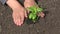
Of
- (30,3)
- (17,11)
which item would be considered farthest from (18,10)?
(30,3)

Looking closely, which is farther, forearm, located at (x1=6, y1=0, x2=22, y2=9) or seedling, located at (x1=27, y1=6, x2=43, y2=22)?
forearm, located at (x1=6, y1=0, x2=22, y2=9)

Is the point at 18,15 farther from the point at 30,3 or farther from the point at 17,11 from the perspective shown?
the point at 30,3

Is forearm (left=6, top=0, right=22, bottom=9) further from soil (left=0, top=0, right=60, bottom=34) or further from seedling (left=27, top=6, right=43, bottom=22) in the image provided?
seedling (left=27, top=6, right=43, bottom=22)

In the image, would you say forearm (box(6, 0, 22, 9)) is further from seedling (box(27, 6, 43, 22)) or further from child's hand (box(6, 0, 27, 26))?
seedling (box(27, 6, 43, 22))

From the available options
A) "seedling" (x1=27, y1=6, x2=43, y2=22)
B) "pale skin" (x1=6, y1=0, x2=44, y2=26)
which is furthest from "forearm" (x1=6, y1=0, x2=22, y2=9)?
"seedling" (x1=27, y1=6, x2=43, y2=22)

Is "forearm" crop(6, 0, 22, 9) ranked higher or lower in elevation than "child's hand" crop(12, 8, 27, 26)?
higher

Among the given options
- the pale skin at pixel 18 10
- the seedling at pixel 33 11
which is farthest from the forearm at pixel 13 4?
the seedling at pixel 33 11
